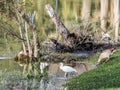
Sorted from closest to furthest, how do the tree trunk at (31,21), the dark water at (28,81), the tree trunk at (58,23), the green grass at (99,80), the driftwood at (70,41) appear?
the green grass at (99,80), the dark water at (28,81), the tree trunk at (31,21), the driftwood at (70,41), the tree trunk at (58,23)

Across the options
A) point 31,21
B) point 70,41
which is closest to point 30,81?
point 31,21

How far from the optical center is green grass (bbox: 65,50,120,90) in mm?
15570

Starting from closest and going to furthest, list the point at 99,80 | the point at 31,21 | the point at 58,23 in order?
the point at 99,80 < the point at 31,21 < the point at 58,23

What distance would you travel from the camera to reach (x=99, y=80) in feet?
54.0

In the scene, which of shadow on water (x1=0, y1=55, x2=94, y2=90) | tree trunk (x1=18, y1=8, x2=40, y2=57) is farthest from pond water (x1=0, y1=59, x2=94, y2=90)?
tree trunk (x1=18, y1=8, x2=40, y2=57)

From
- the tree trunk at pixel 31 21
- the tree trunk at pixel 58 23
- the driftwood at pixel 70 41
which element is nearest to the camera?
the tree trunk at pixel 31 21

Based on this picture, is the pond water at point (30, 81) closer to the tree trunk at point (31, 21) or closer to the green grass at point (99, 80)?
Result: the green grass at point (99, 80)

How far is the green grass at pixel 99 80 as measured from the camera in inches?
613

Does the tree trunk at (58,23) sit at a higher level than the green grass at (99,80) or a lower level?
higher

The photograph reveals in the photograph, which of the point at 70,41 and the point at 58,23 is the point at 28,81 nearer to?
the point at 70,41

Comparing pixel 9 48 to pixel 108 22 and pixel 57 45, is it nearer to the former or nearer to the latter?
pixel 57 45

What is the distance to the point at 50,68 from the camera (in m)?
21.6

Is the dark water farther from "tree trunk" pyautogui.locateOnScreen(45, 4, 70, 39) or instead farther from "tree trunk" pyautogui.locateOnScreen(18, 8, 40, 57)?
"tree trunk" pyautogui.locateOnScreen(45, 4, 70, 39)

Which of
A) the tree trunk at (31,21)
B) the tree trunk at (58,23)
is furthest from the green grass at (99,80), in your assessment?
the tree trunk at (58,23)
